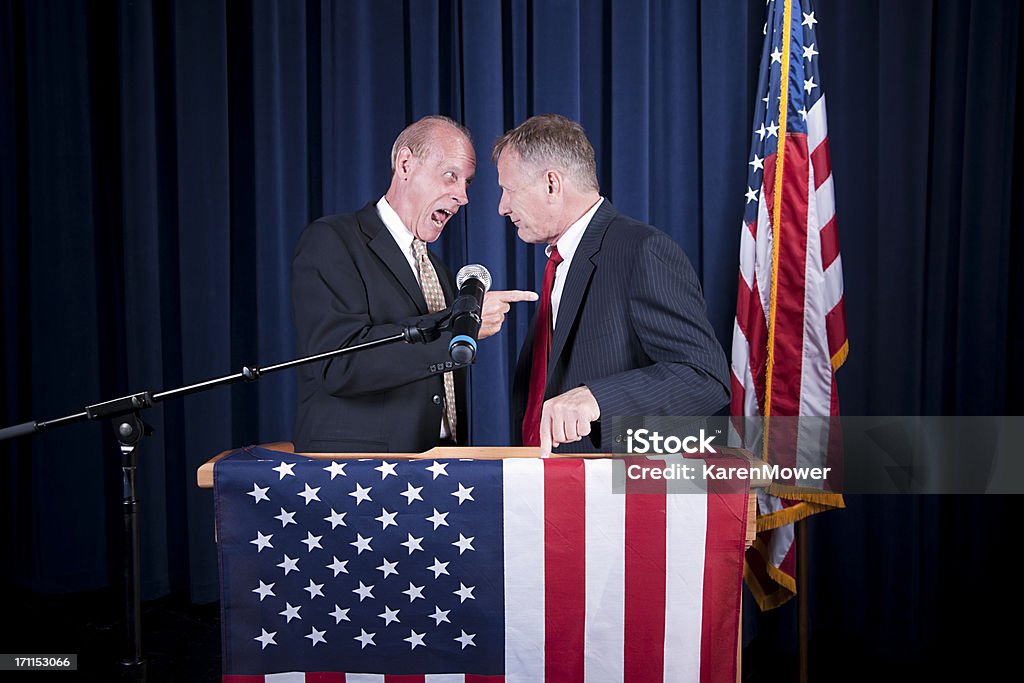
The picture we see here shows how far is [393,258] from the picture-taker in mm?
2223

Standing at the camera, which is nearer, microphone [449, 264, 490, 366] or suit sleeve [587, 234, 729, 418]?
microphone [449, 264, 490, 366]

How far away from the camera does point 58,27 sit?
3322 mm

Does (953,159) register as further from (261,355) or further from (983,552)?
(261,355)

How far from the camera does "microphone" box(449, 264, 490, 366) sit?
4.62 ft

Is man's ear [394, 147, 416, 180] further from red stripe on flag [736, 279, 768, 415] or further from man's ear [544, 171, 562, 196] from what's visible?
red stripe on flag [736, 279, 768, 415]

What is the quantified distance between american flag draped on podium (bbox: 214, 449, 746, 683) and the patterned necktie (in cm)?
77

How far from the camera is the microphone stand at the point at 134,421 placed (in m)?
1.53

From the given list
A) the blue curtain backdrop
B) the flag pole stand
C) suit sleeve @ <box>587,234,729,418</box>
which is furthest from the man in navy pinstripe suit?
the flag pole stand

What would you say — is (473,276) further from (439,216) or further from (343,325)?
(439,216)

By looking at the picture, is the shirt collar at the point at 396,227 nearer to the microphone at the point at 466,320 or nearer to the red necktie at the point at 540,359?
the red necktie at the point at 540,359

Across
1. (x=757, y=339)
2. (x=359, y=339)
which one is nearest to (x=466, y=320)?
(x=359, y=339)

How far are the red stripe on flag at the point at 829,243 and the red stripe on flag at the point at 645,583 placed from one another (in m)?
1.64

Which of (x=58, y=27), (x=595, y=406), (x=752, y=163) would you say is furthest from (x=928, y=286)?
(x=58, y=27)

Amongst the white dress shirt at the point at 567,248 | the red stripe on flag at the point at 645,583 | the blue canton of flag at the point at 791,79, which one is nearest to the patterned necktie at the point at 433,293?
the white dress shirt at the point at 567,248
